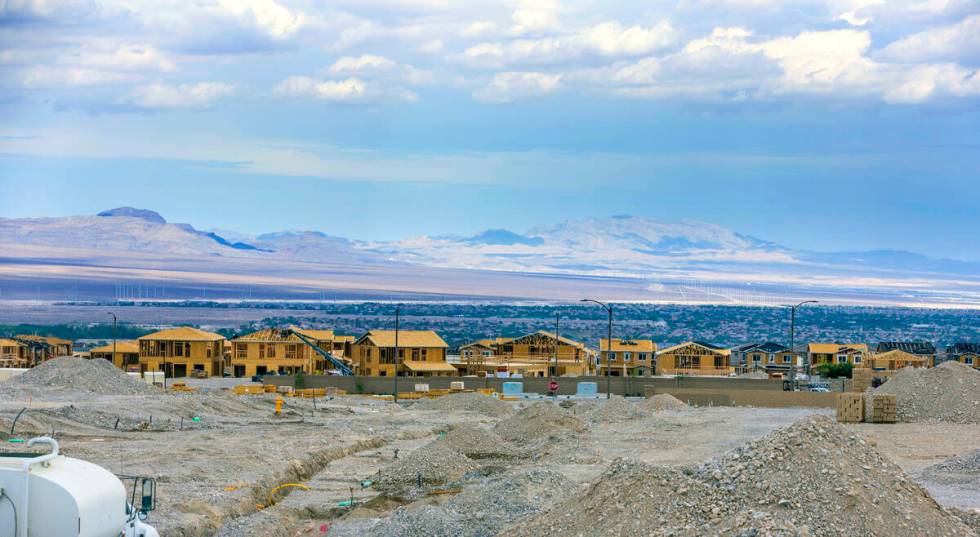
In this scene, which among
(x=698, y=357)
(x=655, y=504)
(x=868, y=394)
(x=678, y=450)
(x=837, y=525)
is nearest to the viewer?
(x=837, y=525)

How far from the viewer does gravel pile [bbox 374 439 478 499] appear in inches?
1713

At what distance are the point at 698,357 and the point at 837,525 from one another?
4146 inches

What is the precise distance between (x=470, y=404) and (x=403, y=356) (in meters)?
37.5

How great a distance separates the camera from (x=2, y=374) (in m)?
87.2

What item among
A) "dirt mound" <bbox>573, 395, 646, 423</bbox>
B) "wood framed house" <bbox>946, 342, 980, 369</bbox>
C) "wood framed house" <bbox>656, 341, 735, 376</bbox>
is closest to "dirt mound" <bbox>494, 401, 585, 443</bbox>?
"dirt mound" <bbox>573, 395, 646, 423</bbox>

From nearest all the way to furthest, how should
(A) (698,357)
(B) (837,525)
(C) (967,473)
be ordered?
1. (B) (837,525)
2. (C) (967,473)
3. (A) (698,357)

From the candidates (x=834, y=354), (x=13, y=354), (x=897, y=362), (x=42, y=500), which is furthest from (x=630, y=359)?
(x=42, y=500)

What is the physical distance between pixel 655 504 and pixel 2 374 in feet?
225

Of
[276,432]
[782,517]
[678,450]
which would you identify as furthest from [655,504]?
[276,432]

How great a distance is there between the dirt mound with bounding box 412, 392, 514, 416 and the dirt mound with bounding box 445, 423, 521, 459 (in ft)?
77.3

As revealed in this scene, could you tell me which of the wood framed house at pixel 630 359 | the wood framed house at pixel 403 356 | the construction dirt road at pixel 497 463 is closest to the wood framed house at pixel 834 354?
the wood framed house at pixel 630 359

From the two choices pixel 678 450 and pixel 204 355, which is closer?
pixel 678 450

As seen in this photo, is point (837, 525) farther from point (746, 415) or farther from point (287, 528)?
point (746, 415)

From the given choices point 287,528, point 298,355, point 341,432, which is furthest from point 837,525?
point 298,355
